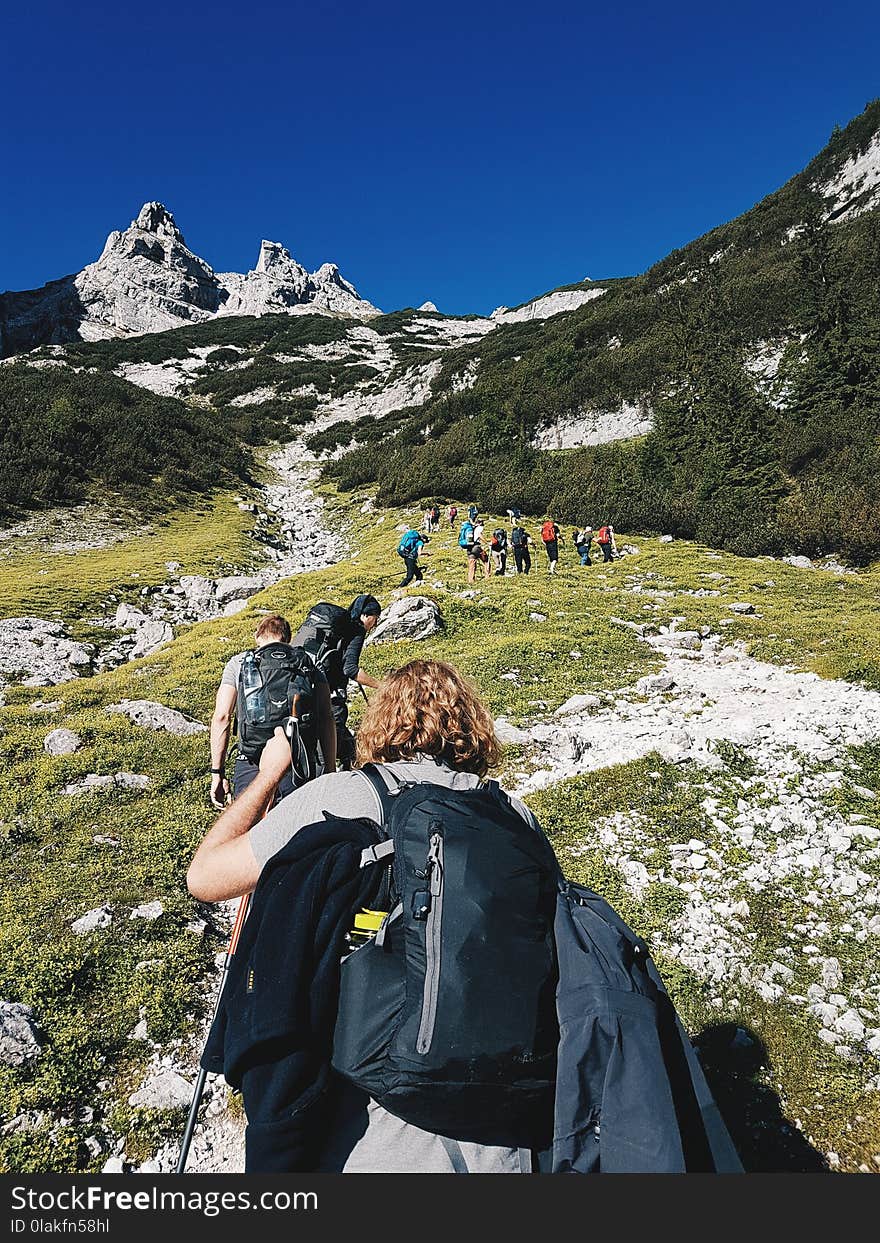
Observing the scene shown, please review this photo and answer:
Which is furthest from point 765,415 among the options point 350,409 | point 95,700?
point 350,409

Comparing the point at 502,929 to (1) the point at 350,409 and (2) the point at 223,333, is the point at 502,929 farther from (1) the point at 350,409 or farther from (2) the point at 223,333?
(2) the point at 223,333

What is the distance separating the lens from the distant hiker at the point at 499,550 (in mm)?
19203

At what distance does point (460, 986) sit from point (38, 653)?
14173 millimetres

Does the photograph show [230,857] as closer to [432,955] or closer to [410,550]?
[432,955]

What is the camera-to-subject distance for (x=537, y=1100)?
5.68ft

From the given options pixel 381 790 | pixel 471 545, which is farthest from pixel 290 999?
pixel 471 545

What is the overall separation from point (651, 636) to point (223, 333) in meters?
102

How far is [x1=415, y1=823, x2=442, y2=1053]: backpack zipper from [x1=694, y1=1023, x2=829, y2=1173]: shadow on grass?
9.76ft

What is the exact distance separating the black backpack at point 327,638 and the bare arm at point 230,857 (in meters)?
3.69

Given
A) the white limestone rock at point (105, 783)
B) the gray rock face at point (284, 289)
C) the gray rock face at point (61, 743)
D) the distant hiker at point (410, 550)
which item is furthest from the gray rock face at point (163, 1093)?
the gray rock face at point (284, 289)

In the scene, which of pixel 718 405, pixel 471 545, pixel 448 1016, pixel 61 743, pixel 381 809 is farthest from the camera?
pixel 718 405

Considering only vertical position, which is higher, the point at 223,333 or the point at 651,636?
the point at 223,333

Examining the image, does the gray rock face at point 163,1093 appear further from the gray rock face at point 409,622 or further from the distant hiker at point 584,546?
the distant hiker at point 584,546

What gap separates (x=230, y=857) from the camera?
2223 millimetres
